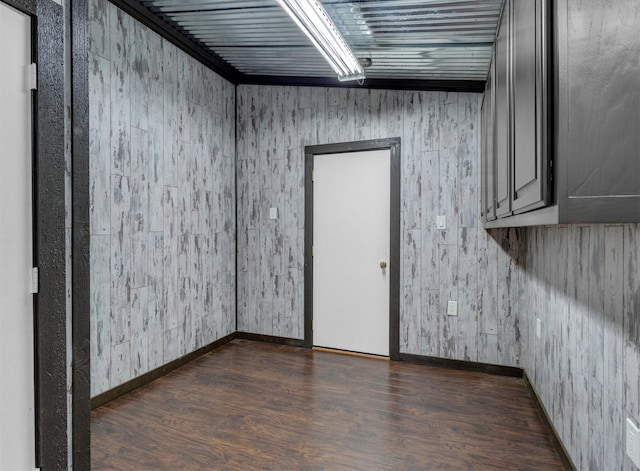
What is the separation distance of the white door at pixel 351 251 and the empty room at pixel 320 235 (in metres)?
0.02

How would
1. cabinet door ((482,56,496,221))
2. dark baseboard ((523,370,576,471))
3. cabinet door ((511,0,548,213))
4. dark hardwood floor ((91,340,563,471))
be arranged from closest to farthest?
cabinet door ((511,0,548,213)) < dark baseboard ((523,370,576,471)) < dark hardwood floor ((91,340,563,471)) < cabinet door ((482,56,496,221))

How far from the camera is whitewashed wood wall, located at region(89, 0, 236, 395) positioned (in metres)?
2.76

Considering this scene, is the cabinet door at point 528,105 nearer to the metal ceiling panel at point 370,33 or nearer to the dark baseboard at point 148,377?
the metal ceiling panel at point 370,33

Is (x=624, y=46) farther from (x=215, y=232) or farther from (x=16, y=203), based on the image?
(x=215, y=232)

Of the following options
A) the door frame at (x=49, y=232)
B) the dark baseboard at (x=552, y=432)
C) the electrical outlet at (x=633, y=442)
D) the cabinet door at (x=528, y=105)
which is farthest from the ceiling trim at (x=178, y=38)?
the dark baseboard at (x=552, y=432)

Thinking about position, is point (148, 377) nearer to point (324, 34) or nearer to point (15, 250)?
point (15, 250)

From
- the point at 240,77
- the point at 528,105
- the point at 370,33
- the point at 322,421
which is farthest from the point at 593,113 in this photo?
the point at 240,77

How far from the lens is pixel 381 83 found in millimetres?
3695

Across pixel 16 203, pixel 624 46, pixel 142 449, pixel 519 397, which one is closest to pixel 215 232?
pixel 142 449

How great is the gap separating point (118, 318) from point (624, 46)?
314cm

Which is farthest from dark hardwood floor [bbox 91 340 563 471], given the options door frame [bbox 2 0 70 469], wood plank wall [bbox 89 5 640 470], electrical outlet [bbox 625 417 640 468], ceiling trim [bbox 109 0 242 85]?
ceiling trim [bbox 109 0 242 85]

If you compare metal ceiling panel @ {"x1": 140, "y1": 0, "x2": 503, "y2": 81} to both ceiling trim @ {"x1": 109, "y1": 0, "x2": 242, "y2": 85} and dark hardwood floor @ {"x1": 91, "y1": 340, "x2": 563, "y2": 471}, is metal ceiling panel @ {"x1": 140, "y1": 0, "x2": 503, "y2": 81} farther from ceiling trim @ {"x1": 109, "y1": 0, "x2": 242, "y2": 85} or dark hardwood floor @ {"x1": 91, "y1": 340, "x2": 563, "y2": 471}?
dark hardwood floor @ {"x1": 91, "y1": 340, "x2": 563, "y2": 471}

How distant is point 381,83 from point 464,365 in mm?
2692

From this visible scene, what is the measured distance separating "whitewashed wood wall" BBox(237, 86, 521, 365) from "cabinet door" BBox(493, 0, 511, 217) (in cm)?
135
